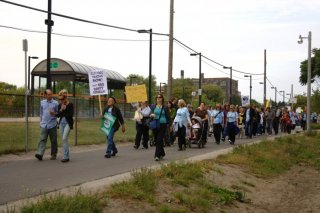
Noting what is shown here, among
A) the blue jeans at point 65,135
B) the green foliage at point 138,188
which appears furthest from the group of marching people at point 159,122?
the green foliage at point 138,188

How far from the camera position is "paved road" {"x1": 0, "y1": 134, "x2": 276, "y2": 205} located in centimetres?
916

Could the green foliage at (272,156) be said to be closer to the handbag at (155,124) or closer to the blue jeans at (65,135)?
the handbag at (155,124)

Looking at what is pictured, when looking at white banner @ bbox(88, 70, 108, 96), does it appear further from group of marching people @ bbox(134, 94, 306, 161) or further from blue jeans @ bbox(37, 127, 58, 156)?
blue jeans @ bbox(37, 127, 58, 156)

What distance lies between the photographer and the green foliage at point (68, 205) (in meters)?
6.57

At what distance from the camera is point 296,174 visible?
16.9 m

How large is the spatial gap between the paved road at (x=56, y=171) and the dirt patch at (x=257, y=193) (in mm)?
1702

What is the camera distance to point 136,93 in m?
21.8

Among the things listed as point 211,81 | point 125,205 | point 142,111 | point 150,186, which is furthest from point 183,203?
point 211,81

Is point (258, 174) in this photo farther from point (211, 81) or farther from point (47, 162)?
point (211, 81)

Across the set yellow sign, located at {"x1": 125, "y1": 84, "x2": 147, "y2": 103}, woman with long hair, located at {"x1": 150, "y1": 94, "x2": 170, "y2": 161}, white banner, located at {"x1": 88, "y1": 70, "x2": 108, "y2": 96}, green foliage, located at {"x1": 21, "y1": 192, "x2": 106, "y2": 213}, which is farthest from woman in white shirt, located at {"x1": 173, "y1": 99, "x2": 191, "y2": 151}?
green foliage, located at {"x1": 21, "y1": 192, "x2": 106, "y2": 213}

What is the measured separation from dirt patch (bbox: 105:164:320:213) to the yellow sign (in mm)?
7316

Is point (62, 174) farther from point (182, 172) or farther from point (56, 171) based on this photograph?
point (182, 172)

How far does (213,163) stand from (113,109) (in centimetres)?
343

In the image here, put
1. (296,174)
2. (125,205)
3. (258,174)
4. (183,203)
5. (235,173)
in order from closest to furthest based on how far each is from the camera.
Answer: (125,205)
(183,203)
(235,173)
(258,174)
(296,174)
